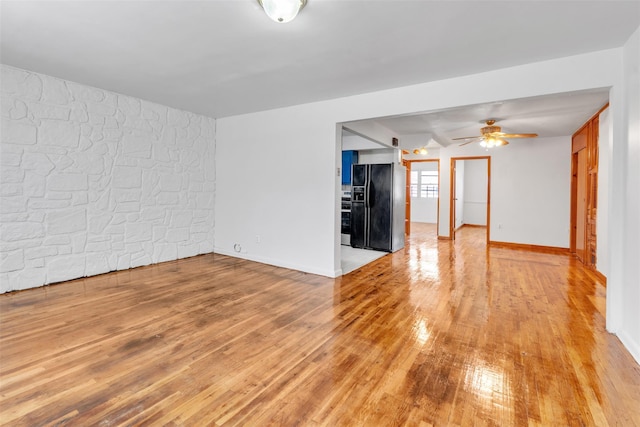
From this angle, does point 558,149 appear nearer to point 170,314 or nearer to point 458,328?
point 458,328

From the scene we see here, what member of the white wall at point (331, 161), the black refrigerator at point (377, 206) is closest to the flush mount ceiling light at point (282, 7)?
the white wall at point (331, 161)

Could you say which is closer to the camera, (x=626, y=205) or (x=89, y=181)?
(x=626, y=205)

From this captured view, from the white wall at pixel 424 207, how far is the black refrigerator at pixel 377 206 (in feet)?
18.7

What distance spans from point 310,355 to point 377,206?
4501 mm

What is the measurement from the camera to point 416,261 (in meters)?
5.57

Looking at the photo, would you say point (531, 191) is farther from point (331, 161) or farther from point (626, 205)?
point (331, 161)

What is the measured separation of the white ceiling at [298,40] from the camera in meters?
2.23

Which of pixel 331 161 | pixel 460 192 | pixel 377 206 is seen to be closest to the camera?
pixel 331 161

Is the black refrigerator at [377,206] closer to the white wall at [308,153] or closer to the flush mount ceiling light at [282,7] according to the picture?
the white wall at [308,153]

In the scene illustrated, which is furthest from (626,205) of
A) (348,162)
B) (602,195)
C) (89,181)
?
(89,181)

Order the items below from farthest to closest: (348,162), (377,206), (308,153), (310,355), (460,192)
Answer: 1. (460,192)
2. (348,162)
3. (377,206)
4. (308,153)
5. (310,355)

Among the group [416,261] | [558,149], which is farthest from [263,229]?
[558,149]

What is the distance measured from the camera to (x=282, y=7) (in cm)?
204

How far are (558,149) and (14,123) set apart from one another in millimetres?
9203
